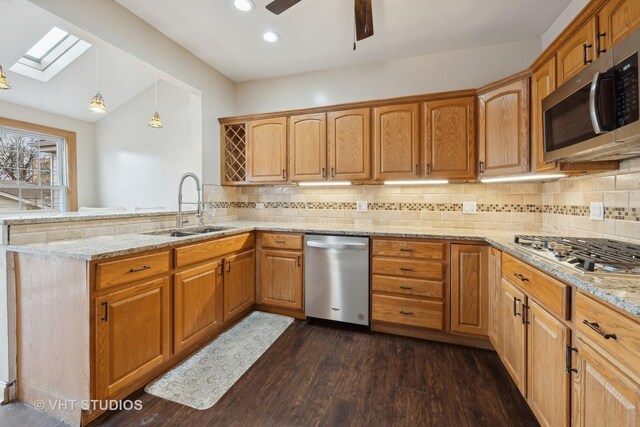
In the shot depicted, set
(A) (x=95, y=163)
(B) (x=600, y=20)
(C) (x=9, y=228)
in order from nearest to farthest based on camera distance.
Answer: (B) (x=600, y=20) < (C) (x=9, y=228) < (A) (x=95, y=163)

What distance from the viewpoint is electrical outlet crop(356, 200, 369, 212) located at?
302 centimetres

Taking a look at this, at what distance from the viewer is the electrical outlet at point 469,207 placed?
8.73 feet

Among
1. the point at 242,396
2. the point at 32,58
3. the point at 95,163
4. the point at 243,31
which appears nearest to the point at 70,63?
the point at 32,58

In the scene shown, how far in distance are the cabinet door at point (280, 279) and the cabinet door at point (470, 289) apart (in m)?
1.34

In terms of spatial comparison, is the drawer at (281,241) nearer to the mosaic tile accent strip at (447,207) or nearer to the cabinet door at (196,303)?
the cabinet door at (196,303)

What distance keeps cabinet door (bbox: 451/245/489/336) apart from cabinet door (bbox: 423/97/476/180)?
2.30 ft

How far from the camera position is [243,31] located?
244 cm

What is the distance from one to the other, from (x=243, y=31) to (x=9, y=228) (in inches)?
86.3

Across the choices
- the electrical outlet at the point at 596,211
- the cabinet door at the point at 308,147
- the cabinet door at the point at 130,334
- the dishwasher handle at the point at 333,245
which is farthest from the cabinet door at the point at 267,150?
the electrical outlet at the point at 596,211

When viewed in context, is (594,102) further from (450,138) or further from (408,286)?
(408,286)

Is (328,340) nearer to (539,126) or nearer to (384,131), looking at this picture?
(384,131)

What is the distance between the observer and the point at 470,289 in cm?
215

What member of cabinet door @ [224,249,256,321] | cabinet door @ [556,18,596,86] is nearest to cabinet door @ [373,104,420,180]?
cabinet door @ [556,18,596,86]

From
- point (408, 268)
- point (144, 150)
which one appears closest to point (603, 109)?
point (408, 268)
